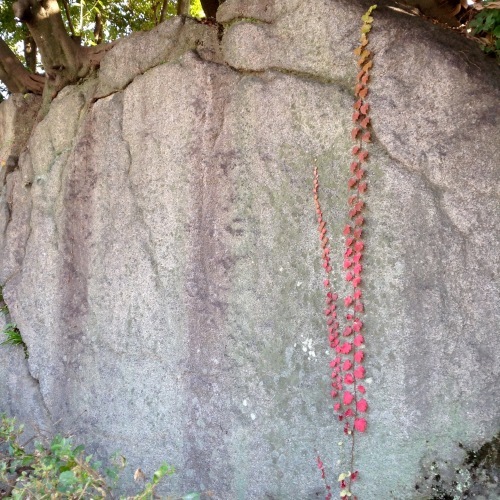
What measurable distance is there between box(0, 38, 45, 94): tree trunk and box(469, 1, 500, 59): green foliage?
2539 millimetres

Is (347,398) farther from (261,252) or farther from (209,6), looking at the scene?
(209,6)

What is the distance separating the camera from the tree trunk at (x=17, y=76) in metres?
3.40

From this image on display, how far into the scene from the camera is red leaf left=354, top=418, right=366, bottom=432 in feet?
6.52

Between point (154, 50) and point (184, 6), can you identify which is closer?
point (154, 50)

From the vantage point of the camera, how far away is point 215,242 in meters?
2.37

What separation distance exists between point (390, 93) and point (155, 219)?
3.84 ft

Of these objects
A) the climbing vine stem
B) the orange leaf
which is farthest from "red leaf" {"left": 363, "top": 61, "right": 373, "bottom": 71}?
the orange leaf

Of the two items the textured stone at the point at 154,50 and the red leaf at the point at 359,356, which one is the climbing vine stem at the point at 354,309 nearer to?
the red leaf at the point at 359,356

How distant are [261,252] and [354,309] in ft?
1.48

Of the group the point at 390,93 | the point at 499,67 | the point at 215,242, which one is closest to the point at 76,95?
the point at 215,242

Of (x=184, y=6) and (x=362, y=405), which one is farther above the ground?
(x=184, y=6)

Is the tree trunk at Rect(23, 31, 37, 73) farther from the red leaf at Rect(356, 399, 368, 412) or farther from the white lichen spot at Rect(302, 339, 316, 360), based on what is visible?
the red leaf at Rect(356, 399, 368, 412)

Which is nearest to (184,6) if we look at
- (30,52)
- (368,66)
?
(30,52)

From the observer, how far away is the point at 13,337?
3.16 m
